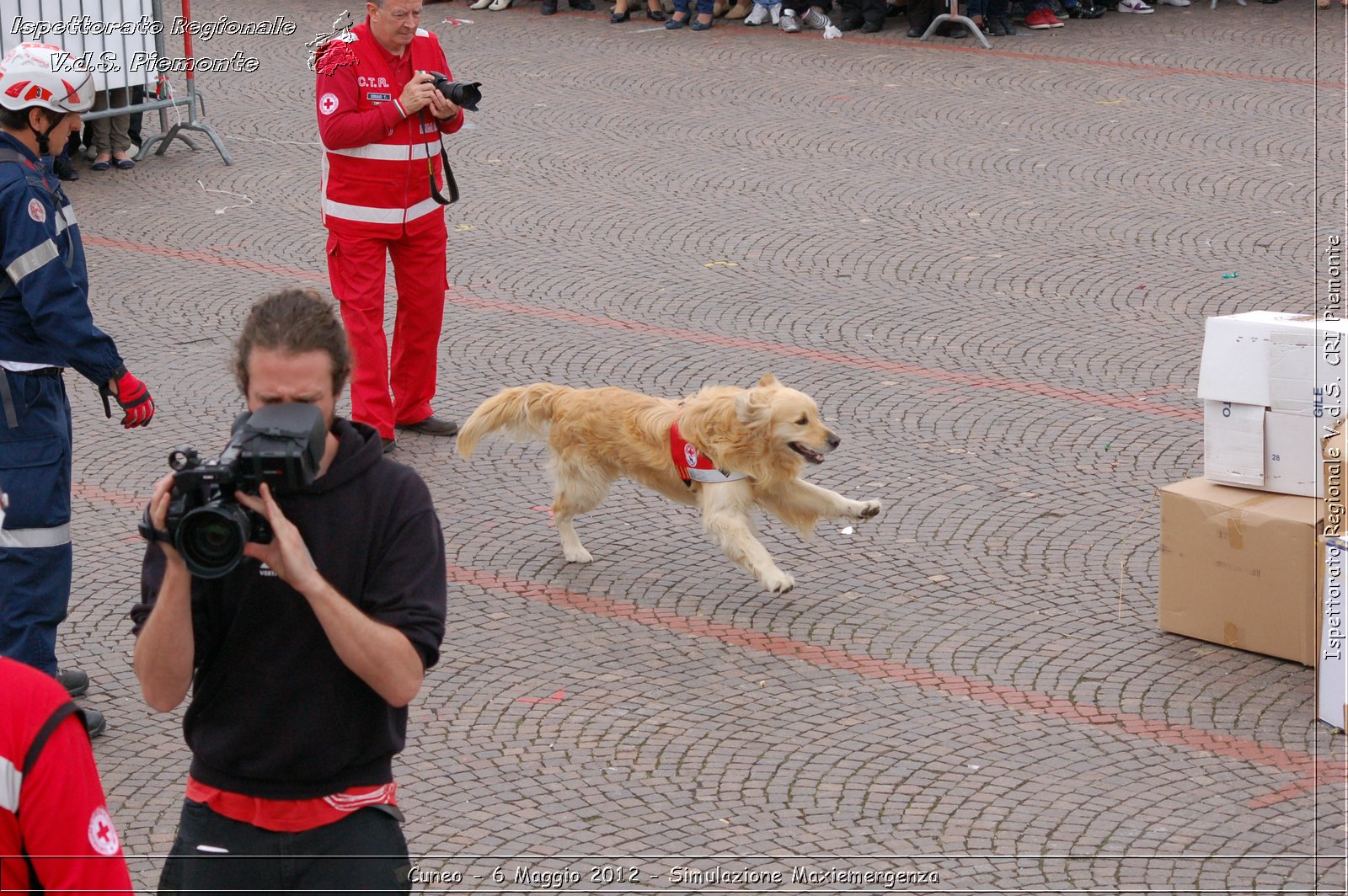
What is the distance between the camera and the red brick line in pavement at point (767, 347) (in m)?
8.65

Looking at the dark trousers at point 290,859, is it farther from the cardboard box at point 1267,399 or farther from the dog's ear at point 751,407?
the cardboard box at point 1267,399

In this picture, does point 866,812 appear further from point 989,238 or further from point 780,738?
point 989,238

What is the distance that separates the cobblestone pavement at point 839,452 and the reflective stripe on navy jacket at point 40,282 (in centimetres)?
140

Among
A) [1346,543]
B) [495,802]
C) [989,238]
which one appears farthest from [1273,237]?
[495,802]

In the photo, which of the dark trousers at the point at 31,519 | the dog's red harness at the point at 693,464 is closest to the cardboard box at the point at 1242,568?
the dog's red harness at the point at 693,464

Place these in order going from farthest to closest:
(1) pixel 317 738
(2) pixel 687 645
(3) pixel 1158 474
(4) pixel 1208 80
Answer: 1. (4) pixel 1208 80
2. (3) pixel 1158 474
3. (2) pixel 687 645
4. (1) pixel 317 738

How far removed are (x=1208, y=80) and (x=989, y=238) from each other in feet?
18.7

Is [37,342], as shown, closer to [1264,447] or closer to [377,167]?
[377,167]

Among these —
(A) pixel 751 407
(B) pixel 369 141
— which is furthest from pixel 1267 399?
(B) pixel 369 141

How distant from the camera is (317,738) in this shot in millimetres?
3172

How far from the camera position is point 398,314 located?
8.43m

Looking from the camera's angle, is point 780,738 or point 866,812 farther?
point 780,738

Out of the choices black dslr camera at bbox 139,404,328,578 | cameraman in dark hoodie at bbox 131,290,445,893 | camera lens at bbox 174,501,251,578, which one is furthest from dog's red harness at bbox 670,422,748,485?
camera lens at bbox 174,501,251,578

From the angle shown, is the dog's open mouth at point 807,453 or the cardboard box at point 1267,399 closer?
the cardboard box at point 1267,399
